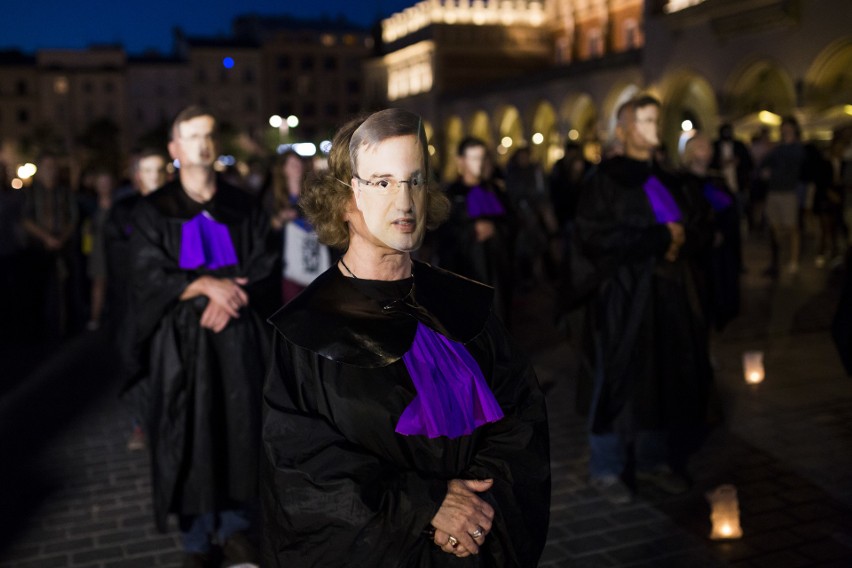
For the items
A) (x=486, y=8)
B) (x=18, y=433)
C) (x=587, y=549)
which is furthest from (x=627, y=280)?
(x=486, y=8)

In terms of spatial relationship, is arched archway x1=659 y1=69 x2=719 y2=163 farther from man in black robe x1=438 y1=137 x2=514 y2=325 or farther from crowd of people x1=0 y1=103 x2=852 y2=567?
man in black robe x1=438 y1=137 x2=514 y2=325

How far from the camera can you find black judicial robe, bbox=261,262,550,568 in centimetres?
243

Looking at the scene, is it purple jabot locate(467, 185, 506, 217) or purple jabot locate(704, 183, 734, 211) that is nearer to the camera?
purple jabot locate(467, 185, 506, 217)

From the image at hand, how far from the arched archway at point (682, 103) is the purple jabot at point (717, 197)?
23.0 m

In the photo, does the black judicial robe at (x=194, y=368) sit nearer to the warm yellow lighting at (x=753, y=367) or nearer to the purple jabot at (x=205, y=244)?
the purple jabot at (x=205, y=244)

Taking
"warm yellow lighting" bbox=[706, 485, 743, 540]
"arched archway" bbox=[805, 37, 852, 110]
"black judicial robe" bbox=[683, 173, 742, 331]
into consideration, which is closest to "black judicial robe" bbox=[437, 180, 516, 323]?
"black judicial robe" bbox=[683, 173, 742, 331]

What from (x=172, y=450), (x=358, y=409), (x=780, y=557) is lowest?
(x=780, y=557)

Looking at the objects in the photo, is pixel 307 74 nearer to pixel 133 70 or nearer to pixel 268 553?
pixel 133 70

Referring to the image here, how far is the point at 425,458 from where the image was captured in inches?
100

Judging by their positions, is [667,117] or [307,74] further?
[307,74]

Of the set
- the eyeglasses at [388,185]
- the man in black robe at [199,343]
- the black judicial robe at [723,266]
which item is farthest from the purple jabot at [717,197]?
the eyeglasses at [388,185]

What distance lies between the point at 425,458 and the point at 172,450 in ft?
7.80

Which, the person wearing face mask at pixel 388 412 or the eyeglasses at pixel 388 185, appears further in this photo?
the eyeglasses at pixel 388 185

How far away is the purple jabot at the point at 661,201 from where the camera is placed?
5.30 meters
